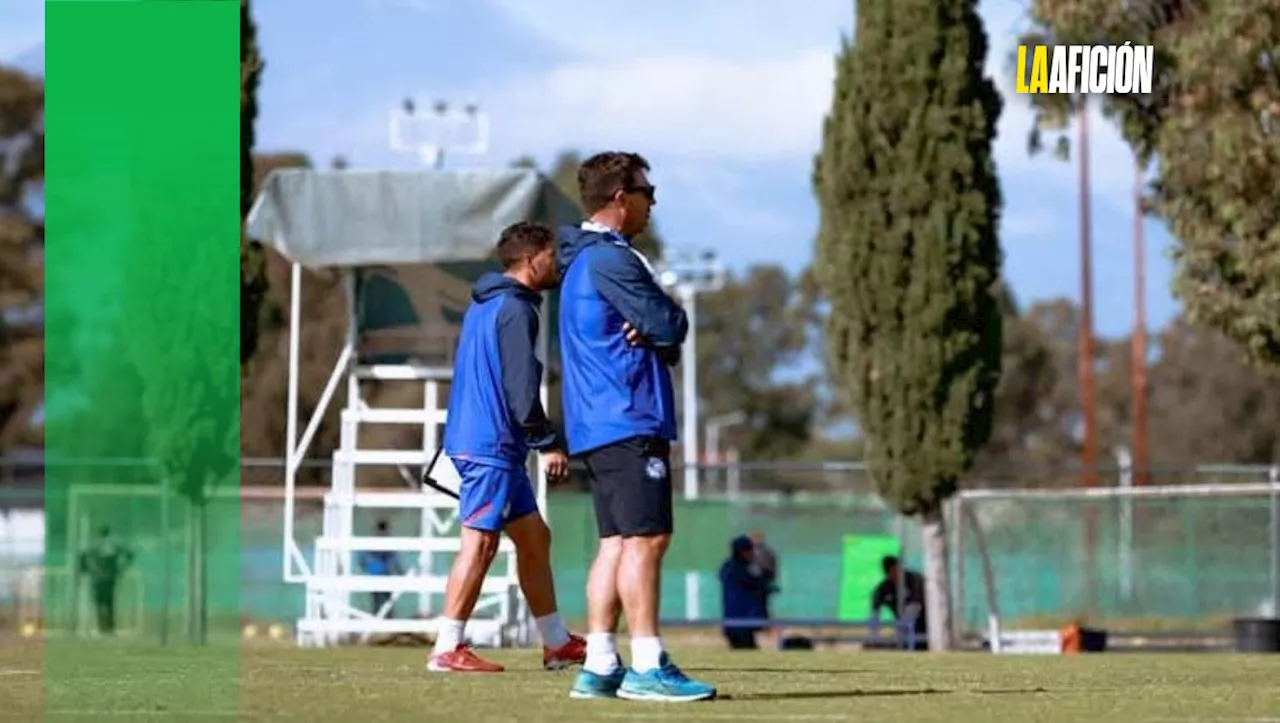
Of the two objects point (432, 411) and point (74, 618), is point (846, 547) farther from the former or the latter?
point (74, 618)

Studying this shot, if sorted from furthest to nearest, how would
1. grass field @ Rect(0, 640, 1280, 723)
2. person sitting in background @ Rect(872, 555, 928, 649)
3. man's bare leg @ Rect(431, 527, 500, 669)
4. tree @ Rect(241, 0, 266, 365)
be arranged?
person sitting in background @ Rect(872, 555, 928, 649) < tree @ Rect(241, 0, 266, 365) < man's bare leg @ Rect(431, 527, 500, 669) < grass field @ Rect(0, 640, 1280, 723)

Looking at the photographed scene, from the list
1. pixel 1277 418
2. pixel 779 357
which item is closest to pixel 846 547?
pixel 1277 418

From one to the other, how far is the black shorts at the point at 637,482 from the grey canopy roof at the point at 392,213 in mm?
11767

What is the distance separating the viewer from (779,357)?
323 feet

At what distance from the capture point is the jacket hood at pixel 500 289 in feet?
41.9

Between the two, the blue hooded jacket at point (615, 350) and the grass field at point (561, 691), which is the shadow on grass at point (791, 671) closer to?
the grass field at point (561, 691)

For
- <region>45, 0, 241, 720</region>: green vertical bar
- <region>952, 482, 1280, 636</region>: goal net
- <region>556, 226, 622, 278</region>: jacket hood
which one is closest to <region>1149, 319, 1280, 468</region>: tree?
<region>952, 482, 1280, 636</region>: goal net

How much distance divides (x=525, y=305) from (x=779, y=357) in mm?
86127

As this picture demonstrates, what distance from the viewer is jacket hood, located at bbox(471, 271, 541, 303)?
12773 millimetres

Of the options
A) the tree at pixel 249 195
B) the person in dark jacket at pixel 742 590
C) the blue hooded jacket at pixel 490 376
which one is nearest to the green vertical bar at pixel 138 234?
the blue hooded jacket at pixel 490 376

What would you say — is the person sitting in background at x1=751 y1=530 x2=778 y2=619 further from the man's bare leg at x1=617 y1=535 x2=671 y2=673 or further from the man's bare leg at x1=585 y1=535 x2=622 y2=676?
the man's bare leg at x1=617 y1=535 x2=671 y2=673

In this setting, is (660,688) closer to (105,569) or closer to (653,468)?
(653,468)

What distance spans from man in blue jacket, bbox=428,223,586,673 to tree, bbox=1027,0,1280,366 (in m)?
Result: 13.8

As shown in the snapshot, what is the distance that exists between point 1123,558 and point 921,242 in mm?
6381
